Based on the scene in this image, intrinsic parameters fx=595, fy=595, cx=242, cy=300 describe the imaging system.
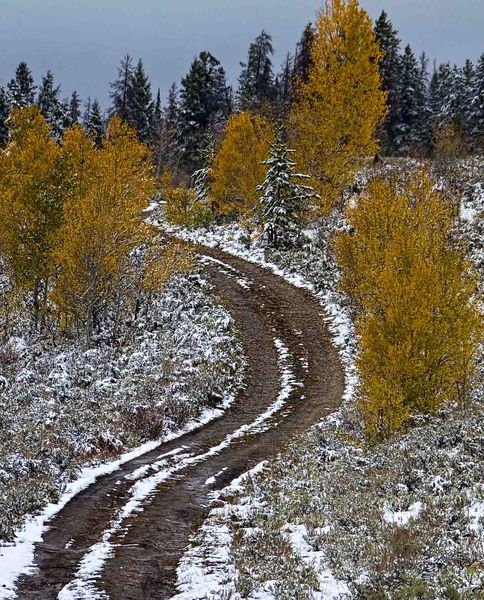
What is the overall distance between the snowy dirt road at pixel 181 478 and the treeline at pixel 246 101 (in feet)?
107

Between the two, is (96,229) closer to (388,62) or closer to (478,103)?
(388,62)

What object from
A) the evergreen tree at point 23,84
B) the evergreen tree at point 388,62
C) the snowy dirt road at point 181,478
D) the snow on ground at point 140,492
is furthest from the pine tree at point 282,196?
the evergreen tree at point 23,84

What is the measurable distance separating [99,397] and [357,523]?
11.6 metres

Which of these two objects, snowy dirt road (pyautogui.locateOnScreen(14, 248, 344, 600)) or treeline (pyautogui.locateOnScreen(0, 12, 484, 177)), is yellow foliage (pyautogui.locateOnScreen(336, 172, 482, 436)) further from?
treeline (pyautogui.locateOnScreen(0, 12, 484, 177))

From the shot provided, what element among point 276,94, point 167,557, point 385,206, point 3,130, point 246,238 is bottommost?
point 167,557

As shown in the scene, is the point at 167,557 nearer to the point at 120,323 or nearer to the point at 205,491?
the point at 205,491

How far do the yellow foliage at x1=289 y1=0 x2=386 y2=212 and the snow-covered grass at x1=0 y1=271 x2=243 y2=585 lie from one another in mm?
12252

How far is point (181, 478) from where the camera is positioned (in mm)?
12570

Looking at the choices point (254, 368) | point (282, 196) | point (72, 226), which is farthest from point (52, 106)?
point (254, 368)

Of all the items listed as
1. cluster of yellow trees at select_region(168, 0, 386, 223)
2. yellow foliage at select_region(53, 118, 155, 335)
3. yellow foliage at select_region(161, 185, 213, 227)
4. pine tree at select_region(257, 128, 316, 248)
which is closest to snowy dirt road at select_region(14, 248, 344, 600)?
yellow foliage at select_region(53, 118, 155, 335)

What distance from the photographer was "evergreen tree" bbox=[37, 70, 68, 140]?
6584cm

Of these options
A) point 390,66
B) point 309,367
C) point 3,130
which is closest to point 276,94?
point 390,66

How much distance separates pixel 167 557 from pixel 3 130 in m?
66.1

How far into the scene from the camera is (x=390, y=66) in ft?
187
